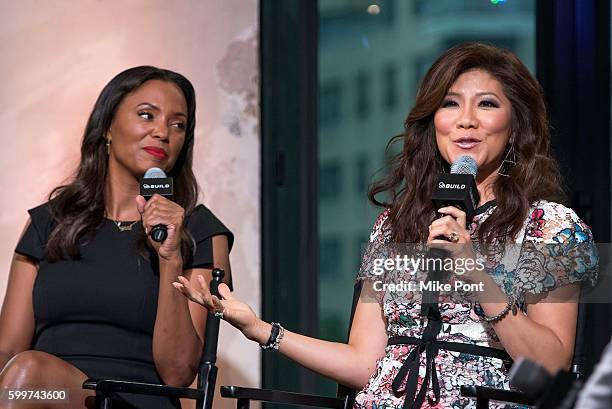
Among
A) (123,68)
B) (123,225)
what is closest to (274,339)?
(123,225)

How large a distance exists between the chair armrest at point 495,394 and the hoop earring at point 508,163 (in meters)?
0.57

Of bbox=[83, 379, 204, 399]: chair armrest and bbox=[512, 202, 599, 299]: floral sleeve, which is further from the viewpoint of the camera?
bbox=[83, 379, 204, 399]: chair armrest

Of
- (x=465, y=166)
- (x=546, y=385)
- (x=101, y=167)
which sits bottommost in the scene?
(x=546, y=385)

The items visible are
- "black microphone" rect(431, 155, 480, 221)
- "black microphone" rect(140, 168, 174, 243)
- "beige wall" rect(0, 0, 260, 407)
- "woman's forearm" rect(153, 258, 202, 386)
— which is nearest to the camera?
"black microphone" rect(431, 155, 480, 221)

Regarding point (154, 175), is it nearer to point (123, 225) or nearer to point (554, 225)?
point (123, 225)

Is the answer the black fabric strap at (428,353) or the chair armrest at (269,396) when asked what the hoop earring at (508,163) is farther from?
the chair armrest at (269,396)

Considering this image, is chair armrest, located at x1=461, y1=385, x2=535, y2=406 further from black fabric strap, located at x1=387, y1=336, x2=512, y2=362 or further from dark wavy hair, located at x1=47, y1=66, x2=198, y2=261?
dark wavy hair, located at x1=47, y1=66, x2=198, y2=261

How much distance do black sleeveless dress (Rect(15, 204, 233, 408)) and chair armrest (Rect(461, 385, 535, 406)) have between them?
102cm

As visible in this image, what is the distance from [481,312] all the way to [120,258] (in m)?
1.14

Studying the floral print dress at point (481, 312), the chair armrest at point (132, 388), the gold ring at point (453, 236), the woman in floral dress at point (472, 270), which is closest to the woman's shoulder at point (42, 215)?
the chair armrest at point (132, 388)

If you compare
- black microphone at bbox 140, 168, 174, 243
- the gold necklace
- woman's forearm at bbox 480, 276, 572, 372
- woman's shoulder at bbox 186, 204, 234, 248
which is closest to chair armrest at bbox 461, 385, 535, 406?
woman's forearm at bbox 480, 276, 572, 372

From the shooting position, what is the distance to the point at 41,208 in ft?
10.7

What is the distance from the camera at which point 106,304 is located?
299 cm

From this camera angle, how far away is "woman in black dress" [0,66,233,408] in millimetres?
2926
